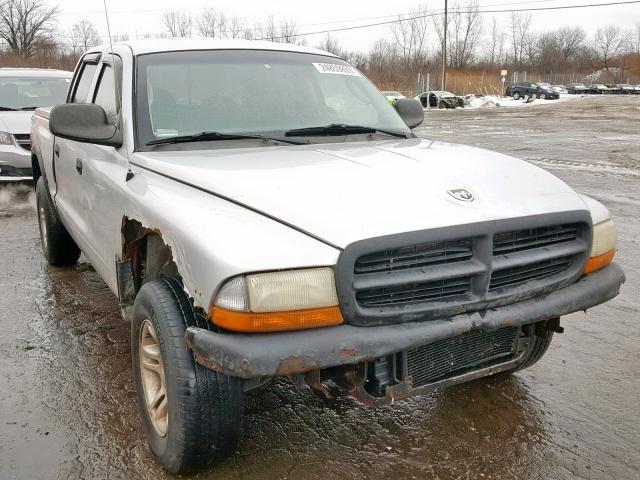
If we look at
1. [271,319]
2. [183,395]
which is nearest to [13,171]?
[183,395]

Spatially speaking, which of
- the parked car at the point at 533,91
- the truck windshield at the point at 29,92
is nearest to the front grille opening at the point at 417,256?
the truck windshield at the point at 29,92

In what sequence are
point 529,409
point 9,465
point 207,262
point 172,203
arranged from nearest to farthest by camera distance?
point 207,262, point 172,203, point 9,465, point 529,409

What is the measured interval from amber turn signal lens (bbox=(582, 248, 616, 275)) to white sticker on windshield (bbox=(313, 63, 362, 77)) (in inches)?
78.0

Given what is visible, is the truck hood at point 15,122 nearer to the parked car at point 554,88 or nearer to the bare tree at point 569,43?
Result: the parked car at point 554,88

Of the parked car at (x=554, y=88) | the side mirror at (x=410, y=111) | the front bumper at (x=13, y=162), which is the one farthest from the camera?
the parked car at (x=554, y=88)

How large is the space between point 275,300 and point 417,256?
561 millimetres

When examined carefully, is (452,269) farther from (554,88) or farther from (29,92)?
(554,88)

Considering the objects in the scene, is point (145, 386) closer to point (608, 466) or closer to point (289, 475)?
point (289, 475)

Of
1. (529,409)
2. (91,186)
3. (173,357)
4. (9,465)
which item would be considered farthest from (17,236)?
(529,409)

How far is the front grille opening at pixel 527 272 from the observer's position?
2.40m

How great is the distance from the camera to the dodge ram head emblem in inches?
94.0

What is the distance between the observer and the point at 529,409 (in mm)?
3080

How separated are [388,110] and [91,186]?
1.87m

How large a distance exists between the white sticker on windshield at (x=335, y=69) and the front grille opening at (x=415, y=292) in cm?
202
